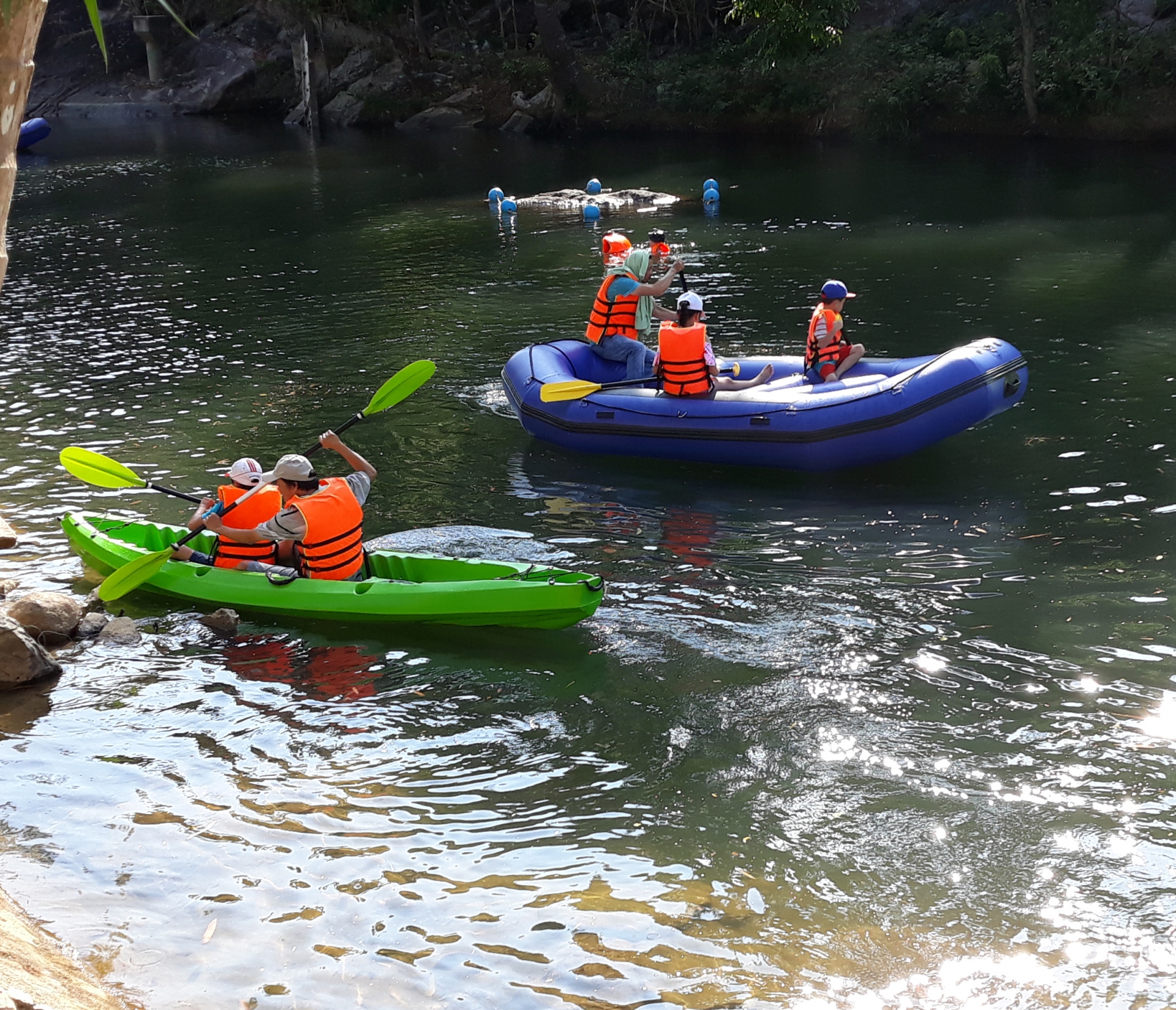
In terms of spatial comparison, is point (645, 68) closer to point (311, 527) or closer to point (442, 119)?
point (442, 119)

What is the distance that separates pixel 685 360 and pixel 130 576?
434 cm

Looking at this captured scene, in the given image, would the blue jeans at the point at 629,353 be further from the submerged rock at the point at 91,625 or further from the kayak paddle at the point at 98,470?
the submerged rock at the point at 91,625

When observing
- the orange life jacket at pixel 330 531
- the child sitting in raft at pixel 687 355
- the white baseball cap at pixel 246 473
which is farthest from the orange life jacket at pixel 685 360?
the white baseball cap at pixel 246 473

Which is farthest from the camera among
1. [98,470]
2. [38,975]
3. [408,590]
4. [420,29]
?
[420,29]

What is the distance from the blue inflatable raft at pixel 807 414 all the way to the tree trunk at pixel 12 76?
6951 mm

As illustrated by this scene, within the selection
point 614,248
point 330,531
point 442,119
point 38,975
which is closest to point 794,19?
point 614,248

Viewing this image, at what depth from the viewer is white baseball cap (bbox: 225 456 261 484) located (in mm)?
7574

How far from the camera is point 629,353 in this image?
34.2ft

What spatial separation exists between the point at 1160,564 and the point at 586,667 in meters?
3.41

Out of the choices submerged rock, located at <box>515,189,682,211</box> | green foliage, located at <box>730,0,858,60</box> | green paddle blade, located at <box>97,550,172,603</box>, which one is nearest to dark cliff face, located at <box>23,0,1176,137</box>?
green foliage, located at <box>730,0,858,60</box>

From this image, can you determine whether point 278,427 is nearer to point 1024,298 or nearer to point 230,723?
point 230,723

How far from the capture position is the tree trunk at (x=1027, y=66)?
2294 cm

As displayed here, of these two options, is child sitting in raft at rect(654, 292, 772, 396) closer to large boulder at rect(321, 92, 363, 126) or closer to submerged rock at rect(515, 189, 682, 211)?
submerged rock at rect(515, 189, 682, 211)

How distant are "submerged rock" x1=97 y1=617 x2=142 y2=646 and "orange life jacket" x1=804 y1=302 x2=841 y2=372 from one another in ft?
17.6
